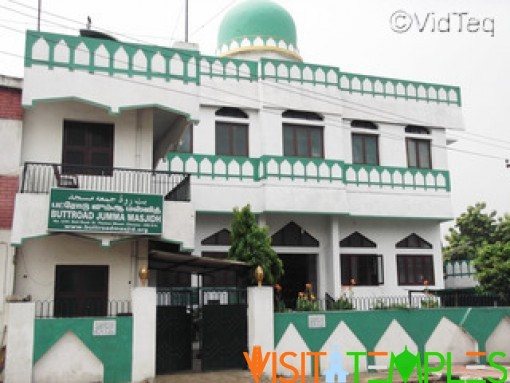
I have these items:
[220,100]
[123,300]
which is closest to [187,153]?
[220,100]

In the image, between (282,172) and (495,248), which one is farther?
(495,248)

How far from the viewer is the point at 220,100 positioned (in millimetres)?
19172

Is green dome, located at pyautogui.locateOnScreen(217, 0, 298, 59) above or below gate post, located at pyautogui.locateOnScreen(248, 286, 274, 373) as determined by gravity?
above

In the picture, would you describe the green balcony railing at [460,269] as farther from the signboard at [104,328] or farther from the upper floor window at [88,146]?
the signboard at [104,328]

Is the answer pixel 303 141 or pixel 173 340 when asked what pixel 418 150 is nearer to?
pixel 303 141

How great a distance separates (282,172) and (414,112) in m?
6.51

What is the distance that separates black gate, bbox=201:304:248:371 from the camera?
41.4 feet

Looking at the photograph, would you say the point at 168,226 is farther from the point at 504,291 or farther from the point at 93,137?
the point at 504,291

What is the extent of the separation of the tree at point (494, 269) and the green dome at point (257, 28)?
10.5 m

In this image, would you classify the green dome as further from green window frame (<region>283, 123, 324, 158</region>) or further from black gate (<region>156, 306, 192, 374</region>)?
black gate (<region>156, 306, 192, 374</region>)

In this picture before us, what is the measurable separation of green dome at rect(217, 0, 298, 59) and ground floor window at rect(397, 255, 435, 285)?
361 inches

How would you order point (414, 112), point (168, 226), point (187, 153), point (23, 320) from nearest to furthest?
point (23, 320)
point (168, 226)
point (187, 153)
point (414, 112)

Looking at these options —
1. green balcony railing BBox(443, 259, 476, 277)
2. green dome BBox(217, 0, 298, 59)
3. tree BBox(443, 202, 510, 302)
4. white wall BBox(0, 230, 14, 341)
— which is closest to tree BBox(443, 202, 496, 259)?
tree BBox(443, 202, 510, 302)

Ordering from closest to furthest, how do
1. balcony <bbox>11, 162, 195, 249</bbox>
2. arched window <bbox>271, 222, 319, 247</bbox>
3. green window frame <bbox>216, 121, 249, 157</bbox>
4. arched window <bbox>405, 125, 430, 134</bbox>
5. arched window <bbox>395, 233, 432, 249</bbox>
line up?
balcony <bbox>11, 162, 195, 249</bbox>, green window frame <bbox>216, 121, 249, 157</bbox>, arched window <bbox>271, 222, 319, 247</bbox>, arched window <bbox>395, 233, 432, 249</bbox>, arched window <bbox>405, 125, 430, 134</bbox>
